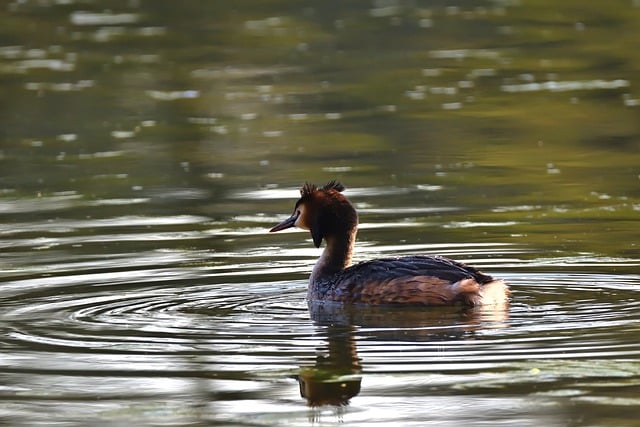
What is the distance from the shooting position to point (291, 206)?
→ 14.4m

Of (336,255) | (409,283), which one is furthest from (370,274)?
(336,255)

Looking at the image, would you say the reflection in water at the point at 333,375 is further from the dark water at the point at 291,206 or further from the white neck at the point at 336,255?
the white neck at the point at 336,255

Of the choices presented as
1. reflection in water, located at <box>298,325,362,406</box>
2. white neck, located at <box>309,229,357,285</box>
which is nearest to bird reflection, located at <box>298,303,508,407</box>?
reflection in water, located at <box>298,325,362,406</box>

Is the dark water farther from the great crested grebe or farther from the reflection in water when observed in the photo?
the great crested grebe

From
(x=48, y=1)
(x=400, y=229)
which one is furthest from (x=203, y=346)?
(x=48, y=1)

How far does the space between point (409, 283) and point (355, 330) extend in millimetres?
648

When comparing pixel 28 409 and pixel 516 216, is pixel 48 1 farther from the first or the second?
pixel 28 409

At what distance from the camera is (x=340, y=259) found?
11297 mm

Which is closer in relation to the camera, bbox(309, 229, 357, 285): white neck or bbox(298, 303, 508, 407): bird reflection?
bbox(298, 303, 508, 407): bird reflection

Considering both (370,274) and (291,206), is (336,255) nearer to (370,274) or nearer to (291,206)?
(370,274)

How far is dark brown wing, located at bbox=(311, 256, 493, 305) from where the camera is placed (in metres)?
10.1

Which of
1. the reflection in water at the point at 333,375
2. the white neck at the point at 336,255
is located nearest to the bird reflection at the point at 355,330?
the reflection in water at the point at 333,375

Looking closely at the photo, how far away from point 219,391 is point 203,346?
0.99m

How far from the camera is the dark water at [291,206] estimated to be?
832 centimetres
